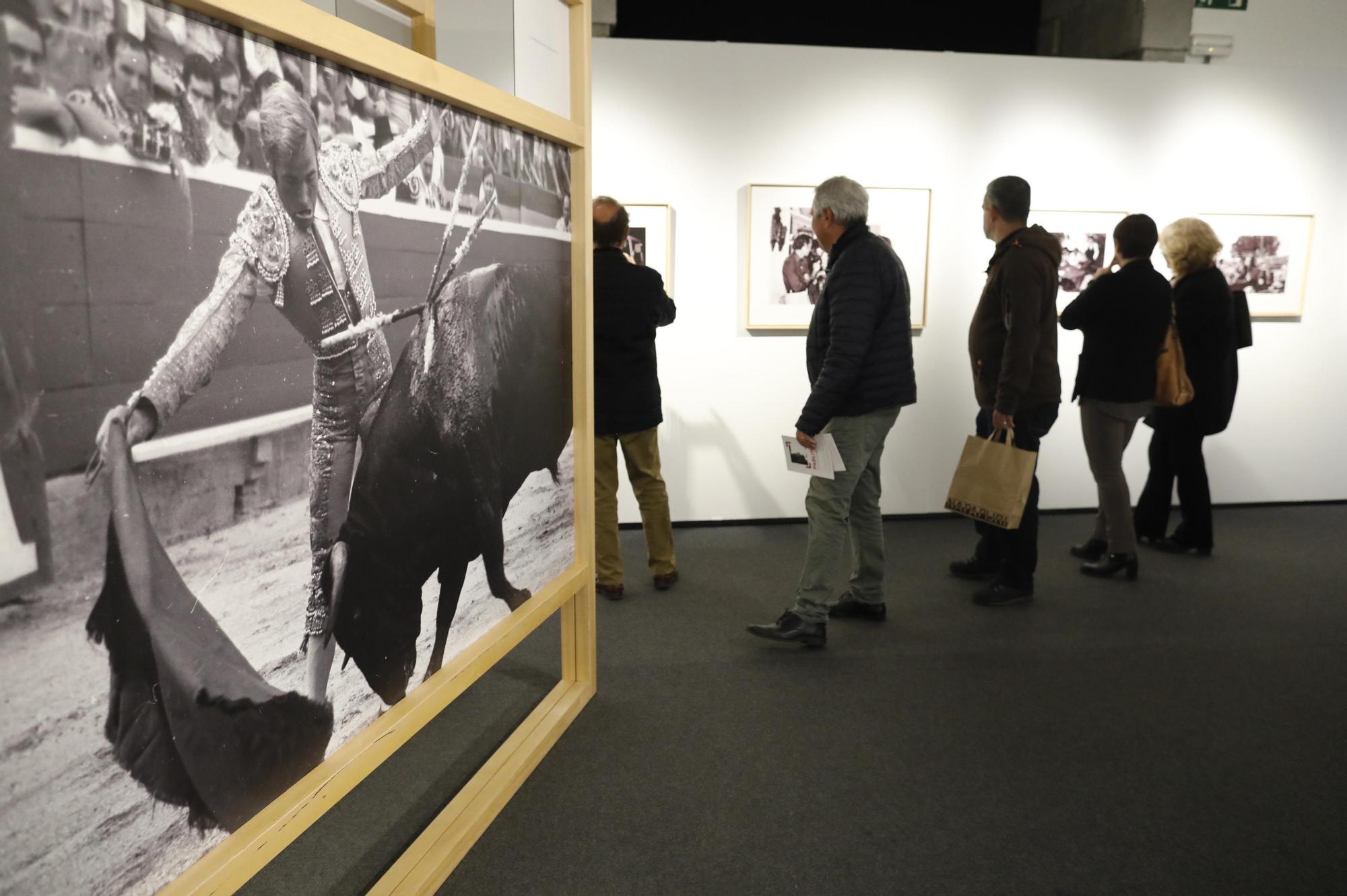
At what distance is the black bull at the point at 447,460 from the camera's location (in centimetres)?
168

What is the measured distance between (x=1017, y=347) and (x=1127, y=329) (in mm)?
854

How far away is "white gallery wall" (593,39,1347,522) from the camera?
495 cm

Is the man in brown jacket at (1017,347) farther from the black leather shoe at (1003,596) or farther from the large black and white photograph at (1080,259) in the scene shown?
the large black and white photograph at (1080,259)

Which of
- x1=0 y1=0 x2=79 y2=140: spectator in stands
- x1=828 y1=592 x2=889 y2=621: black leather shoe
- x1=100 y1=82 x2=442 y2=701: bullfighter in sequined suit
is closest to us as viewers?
x1=0 y1=0 x2=79 y2=140: spectator in stands

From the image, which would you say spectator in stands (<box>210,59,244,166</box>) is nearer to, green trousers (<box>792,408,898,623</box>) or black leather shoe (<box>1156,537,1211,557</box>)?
green trousers (<box>792,408,898,623</box>)

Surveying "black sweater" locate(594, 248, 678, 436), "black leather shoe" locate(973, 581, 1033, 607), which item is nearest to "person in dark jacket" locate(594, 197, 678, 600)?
"black sweater" locate(594, 248, 678, 436)

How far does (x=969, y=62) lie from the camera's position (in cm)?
507

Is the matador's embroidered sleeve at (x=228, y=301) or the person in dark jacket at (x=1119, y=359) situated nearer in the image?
the matador's embroidered sleeve at (x=228, y=301)

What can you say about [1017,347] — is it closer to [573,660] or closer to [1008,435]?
[1008,435]

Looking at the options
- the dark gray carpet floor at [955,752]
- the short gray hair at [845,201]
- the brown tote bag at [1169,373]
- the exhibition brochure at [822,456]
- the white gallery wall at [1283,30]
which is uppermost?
the white gallery wall at [1283,30]

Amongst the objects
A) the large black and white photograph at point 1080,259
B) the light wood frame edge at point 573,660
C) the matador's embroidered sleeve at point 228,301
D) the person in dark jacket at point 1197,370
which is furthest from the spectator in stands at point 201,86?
the large black and white photograph at point 1080,259

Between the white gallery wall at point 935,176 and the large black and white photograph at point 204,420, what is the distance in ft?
10.5

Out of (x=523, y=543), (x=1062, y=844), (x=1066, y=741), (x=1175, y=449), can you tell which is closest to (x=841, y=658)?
(x=1066, y=741)

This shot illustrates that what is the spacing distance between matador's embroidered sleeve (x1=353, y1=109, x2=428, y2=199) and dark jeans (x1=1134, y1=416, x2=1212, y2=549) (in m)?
4.33
